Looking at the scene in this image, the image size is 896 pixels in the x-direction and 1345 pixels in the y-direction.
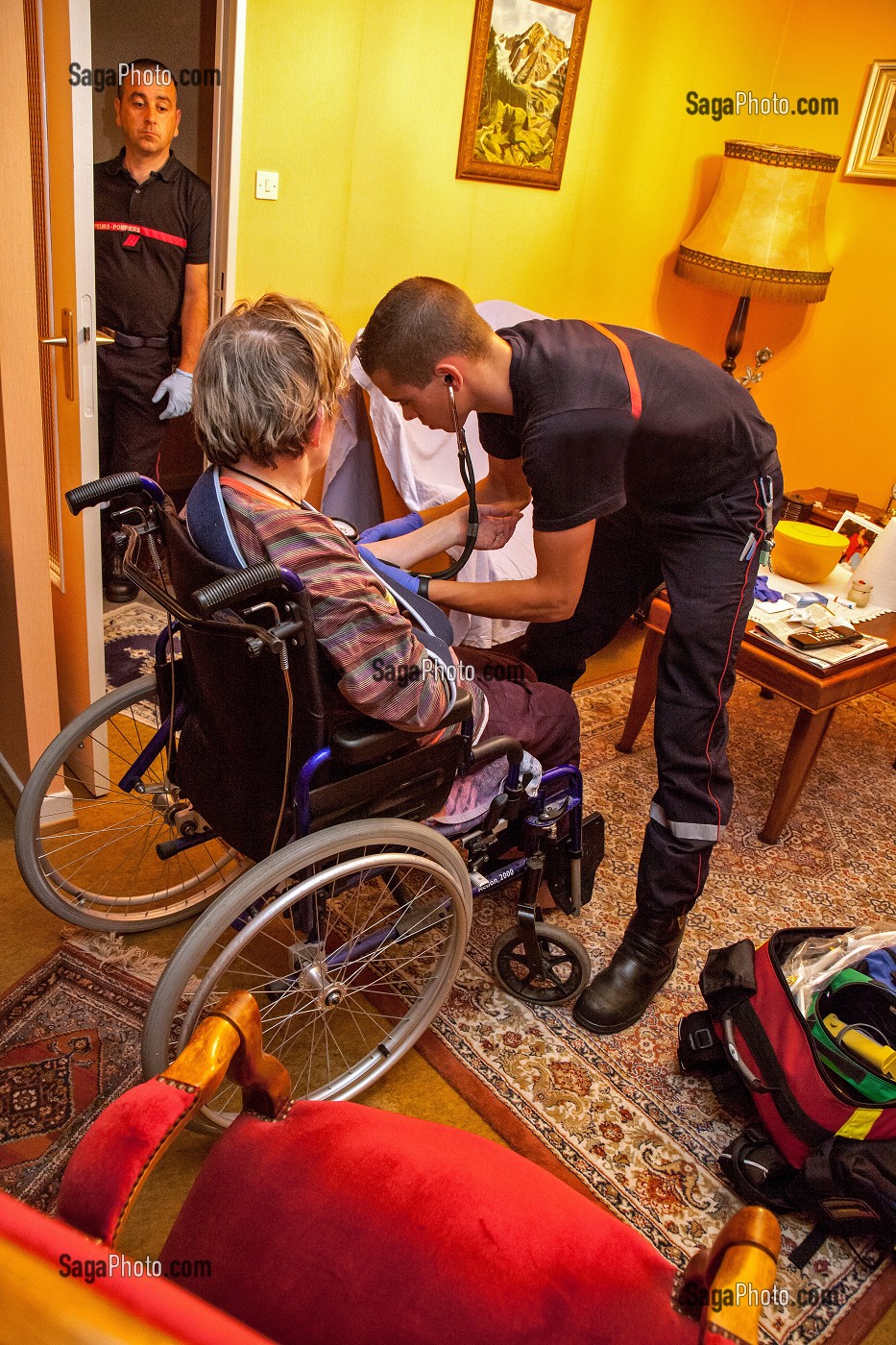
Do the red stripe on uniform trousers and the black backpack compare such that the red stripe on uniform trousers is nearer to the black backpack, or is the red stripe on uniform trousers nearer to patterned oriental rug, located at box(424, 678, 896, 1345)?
patterned oriental rug, located at box(424, 678, 896, 1345)

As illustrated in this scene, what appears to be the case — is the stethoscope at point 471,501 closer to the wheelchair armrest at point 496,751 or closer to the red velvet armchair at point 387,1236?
the wheelchair armrest at point 496,751

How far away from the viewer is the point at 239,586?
1049 mm

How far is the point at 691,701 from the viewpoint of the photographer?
64.9 inches

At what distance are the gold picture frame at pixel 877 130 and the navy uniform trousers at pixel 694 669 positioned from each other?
8.93 ft

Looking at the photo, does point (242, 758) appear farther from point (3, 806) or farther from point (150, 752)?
point (3, 806)

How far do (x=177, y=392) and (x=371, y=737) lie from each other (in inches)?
75.6

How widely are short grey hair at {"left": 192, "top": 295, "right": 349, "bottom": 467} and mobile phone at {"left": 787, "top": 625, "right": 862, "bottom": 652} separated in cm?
145

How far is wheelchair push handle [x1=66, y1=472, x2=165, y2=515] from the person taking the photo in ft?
4.21

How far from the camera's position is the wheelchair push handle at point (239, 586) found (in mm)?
1033

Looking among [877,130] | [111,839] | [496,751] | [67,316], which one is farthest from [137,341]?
[877,130]

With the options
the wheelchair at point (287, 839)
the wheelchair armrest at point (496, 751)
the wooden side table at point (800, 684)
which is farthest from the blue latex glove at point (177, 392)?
the wheelchair armrest at point (496, 751)

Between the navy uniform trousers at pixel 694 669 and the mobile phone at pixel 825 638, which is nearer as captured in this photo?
the navy uniform trousers at pixel 694 669

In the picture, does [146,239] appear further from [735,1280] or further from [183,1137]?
[735,1280]

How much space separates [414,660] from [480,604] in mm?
312
